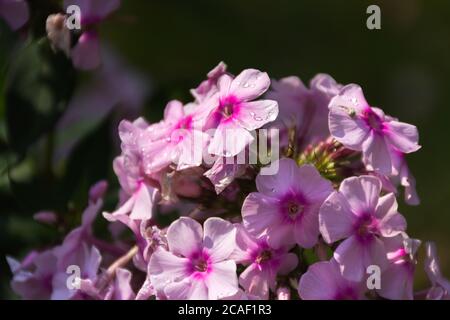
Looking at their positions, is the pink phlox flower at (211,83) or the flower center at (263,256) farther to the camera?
the pink phlox flower at (211,83)

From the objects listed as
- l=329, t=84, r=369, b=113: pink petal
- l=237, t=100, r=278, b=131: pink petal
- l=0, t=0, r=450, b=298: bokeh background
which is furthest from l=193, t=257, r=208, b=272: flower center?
l=0, t=0, r=450, b=298: bokeh background

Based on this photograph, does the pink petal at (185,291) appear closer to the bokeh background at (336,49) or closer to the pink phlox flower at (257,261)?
the pink phlox flower at (257,261)

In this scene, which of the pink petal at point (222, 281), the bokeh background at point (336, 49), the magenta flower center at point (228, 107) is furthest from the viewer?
the bokeh background at point (336, 49)

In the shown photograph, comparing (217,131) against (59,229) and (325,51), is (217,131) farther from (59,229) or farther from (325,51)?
(325,51)

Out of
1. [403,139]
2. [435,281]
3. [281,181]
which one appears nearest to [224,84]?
[281,181]

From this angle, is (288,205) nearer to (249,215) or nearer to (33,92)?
(249,215)

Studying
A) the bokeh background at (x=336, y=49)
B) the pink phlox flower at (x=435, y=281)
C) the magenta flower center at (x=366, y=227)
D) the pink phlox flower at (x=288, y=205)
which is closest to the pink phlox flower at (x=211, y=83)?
the pink phlox flower at (x=288, y=205)

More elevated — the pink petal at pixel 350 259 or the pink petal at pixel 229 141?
the pink petal at pixel 229 141
